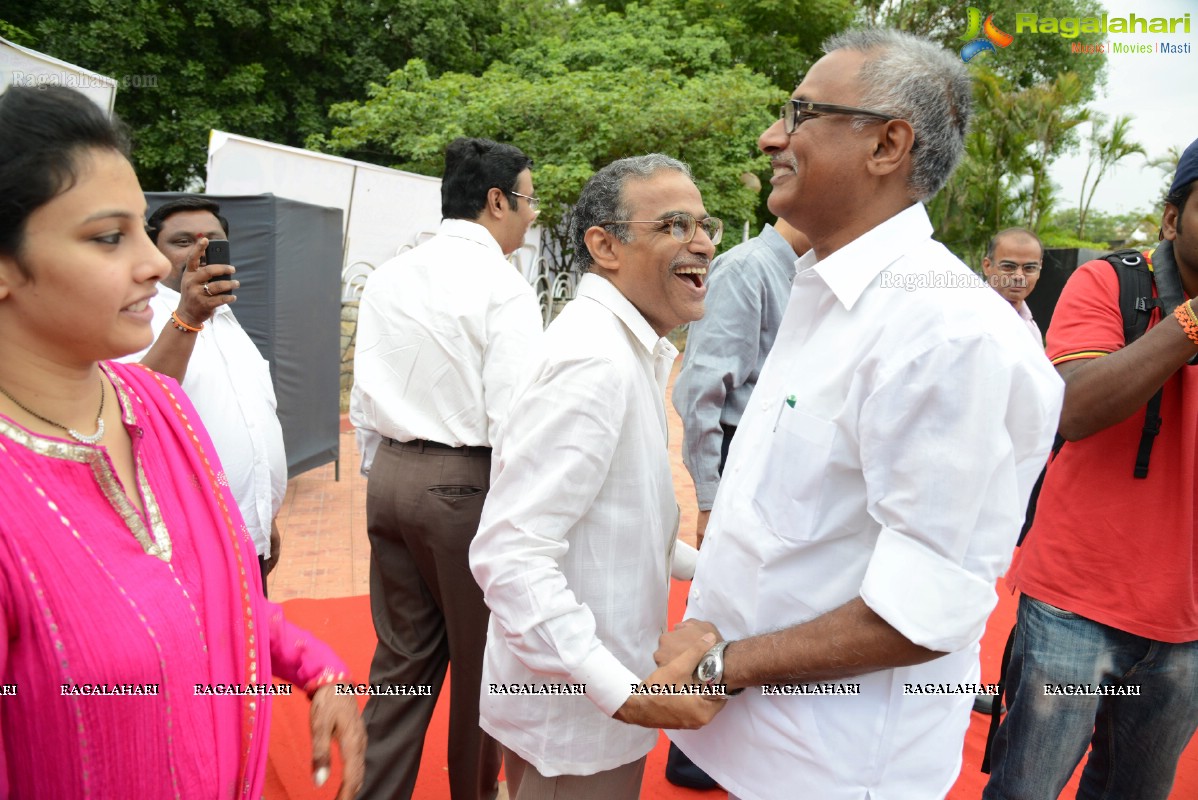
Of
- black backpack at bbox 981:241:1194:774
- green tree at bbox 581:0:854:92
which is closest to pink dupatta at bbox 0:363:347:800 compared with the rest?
black backpack at bbox 981:241:1194:774

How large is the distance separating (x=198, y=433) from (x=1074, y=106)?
2449 centimetres

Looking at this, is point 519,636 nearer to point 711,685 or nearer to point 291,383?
point 711,685

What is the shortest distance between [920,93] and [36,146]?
1448 millimetres

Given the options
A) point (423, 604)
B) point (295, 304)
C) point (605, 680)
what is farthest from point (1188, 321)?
point (295, 304)

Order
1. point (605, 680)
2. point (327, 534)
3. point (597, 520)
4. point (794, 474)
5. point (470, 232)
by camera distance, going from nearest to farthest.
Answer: point (794, 474) < point (605, 680) < point (597, 520) < point (470, 232) < point (327, 534)

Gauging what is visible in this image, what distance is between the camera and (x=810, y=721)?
1549mm

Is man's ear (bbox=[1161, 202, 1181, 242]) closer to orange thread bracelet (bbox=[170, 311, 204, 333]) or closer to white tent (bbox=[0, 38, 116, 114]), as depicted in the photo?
orange thread bracelet (bbox=[170, 311, 204, 333])

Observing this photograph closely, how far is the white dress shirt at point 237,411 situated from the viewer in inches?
108

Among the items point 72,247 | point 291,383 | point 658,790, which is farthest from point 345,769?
point 291,383

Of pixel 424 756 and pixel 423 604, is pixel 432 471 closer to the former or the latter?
pixel 423 604

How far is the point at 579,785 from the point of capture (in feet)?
6.26

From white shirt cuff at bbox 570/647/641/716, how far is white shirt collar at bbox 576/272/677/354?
0.74 meters

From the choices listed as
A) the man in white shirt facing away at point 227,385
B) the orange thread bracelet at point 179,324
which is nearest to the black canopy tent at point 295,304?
the man in white shirt facing away at point 227,385

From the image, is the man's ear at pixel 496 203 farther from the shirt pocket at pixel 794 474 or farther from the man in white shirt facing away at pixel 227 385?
the shirt pocket at pixel 794 474
